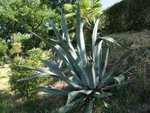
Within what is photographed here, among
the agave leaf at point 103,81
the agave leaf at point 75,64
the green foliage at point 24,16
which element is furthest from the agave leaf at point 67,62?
the green foliage at point 24,16

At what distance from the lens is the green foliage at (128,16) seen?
11.1 meters

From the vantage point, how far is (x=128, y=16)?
39.0 feet

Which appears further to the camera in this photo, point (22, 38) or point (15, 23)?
point (15, 23)

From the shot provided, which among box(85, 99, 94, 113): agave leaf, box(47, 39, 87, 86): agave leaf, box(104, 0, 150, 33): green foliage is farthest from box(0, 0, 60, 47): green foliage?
box(85, 99, 94, 113): agave leaf

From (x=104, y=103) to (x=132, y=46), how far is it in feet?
9.06

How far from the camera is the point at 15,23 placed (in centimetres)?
3569

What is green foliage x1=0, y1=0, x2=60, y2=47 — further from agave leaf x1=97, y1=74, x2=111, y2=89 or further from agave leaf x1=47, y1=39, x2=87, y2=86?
agave leaf x1=97, y1=74, x2=111, y2=89

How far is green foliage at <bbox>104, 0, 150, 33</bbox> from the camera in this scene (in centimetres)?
1110

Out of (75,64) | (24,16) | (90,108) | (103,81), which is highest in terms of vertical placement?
(24,16)

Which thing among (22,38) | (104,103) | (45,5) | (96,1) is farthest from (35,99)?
(45,5)

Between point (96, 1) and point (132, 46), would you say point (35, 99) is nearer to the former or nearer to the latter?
point (132, 46)

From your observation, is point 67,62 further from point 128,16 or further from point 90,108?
point 128,16

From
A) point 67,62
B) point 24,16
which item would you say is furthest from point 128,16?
point 24,16

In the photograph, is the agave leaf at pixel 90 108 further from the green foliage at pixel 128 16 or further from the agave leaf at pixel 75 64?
the green foliage at pixel 128 16
